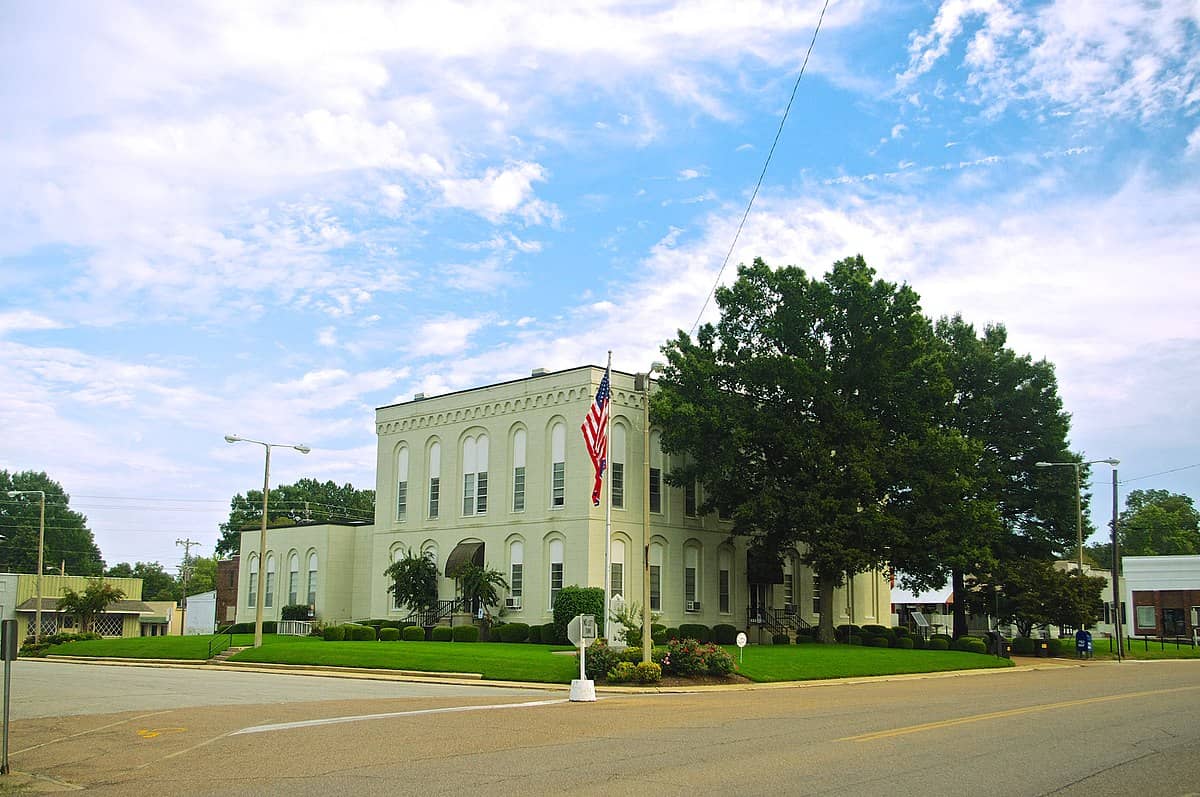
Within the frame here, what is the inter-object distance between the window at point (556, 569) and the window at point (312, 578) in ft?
62.3

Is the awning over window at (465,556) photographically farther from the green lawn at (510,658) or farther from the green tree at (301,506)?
the green tree at (301,506)

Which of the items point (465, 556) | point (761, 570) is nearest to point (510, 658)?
point (465, 556)

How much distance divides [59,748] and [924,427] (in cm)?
3834

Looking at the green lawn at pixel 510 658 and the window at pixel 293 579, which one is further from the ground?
the window at pixel 293 579

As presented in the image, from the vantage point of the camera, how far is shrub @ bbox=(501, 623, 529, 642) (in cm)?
4612

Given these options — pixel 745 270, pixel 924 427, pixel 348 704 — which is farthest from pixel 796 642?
pixel 348 704

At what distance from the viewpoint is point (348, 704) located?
22.6m

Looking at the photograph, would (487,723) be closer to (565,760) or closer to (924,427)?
(565,760)

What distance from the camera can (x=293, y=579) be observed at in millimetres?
61500

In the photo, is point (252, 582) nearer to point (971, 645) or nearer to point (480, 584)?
point (480, 584)

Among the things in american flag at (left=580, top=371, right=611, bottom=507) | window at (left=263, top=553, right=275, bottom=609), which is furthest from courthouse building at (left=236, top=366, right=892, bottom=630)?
american flag at (left=580, top=371, right=611, bottom=507)

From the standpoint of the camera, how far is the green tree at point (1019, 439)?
59031mm

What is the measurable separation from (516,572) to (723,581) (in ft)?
34.6

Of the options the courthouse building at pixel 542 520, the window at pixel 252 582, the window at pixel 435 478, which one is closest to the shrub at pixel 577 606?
the courthouse building at pixel 542 520
